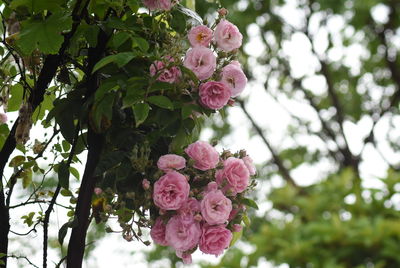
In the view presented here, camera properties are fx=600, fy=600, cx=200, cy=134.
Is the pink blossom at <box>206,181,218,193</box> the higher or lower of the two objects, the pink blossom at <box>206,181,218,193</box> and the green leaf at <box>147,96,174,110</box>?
the lower

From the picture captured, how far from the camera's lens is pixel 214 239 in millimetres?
1146

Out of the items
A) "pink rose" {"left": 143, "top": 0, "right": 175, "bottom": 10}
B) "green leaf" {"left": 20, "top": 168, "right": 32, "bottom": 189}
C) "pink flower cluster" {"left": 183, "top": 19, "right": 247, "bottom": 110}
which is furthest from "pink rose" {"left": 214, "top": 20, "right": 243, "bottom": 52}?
"green leaf" {"left": 20, "top": 168, "right": 32, "bottom": 189}

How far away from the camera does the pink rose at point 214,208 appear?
1.12 meters

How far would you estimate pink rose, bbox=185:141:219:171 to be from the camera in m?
1.15

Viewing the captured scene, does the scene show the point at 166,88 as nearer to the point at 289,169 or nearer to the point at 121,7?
the point at 121,7

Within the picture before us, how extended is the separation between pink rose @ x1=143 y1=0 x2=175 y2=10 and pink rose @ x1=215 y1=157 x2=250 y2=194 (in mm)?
321

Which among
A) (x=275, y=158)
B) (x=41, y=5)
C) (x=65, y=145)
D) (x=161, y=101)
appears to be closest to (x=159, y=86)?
(x=161, y=101)

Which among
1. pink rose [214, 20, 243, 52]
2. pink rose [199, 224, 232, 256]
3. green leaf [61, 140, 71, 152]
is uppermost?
pink rose [214, 20, 243, 52]

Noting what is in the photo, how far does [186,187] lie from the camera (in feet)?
3.69

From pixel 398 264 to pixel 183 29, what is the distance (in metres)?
2.29

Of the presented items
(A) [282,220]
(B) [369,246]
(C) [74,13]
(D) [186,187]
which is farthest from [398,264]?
(C) [74,13]

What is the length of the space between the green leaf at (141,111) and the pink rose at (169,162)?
129 mm

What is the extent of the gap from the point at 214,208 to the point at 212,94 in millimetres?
214

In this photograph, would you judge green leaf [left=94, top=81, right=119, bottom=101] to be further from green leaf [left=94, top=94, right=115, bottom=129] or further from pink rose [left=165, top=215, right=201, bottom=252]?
pink rose [left=165, top=215, right=201, bottom=252]
